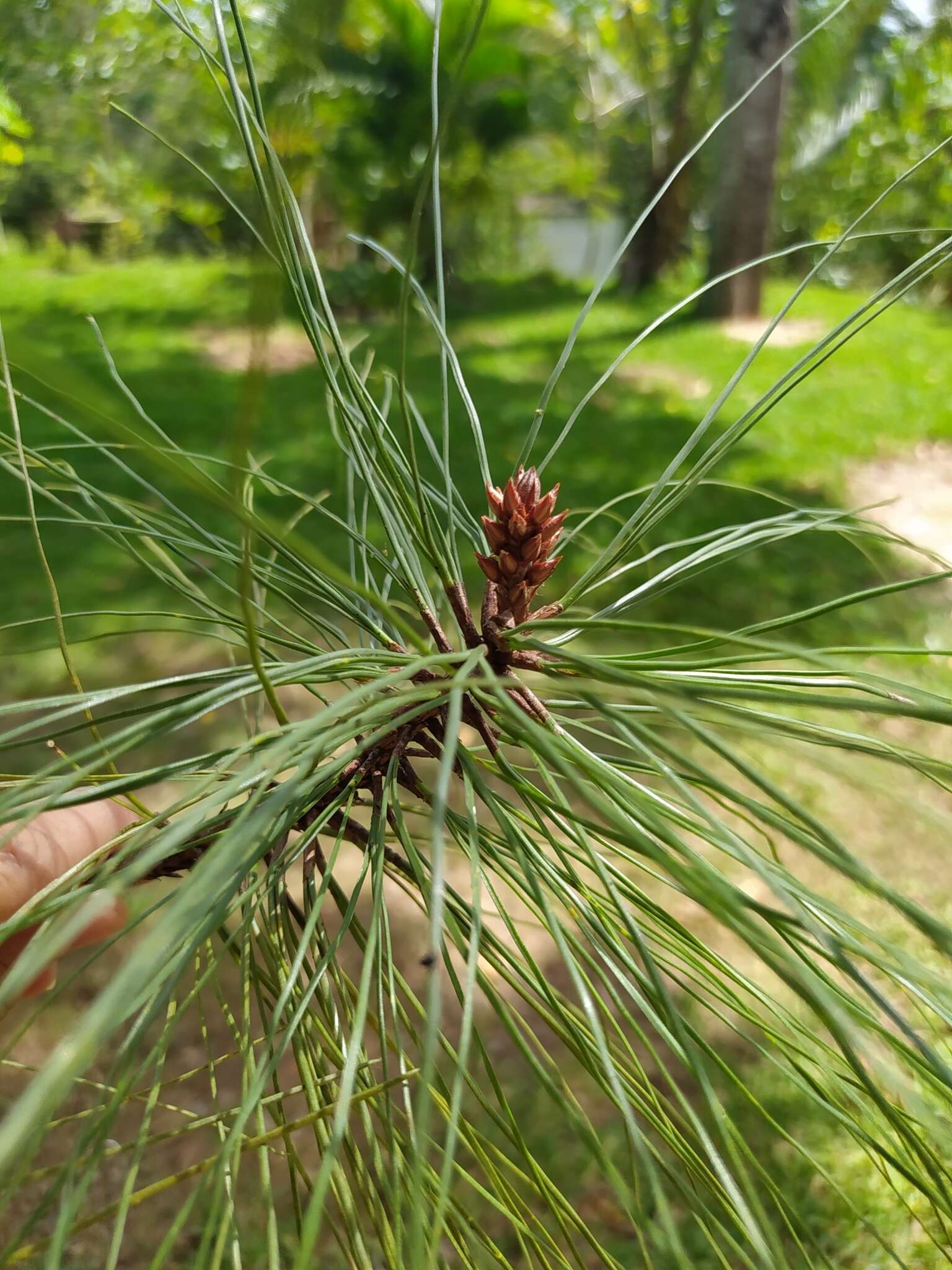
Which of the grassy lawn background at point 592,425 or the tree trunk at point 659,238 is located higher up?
the tree trunk at point 659,238

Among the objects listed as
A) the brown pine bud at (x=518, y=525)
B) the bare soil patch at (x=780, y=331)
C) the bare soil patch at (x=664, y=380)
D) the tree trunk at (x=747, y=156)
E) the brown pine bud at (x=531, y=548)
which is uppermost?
the tree trunk at (x=747, y=156)

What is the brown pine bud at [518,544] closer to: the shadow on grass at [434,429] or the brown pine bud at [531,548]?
the brown pine bud at [531,548]

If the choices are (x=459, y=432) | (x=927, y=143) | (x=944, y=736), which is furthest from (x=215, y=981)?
(x=927, y=143)

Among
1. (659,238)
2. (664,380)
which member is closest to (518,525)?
(664,380)

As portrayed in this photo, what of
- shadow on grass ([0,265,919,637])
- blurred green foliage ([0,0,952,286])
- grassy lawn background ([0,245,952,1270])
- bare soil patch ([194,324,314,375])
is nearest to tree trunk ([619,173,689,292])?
blurred green foliage ([0,0,952,286])

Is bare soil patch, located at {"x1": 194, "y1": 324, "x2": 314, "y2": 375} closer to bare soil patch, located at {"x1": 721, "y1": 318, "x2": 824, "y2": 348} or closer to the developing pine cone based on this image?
bare soil patch, located at {"x1": 721, "y1": 318, "x2": 824, "y2": 348}

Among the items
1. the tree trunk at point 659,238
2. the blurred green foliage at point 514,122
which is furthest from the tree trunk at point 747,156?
the tree trunk at point 659,238
